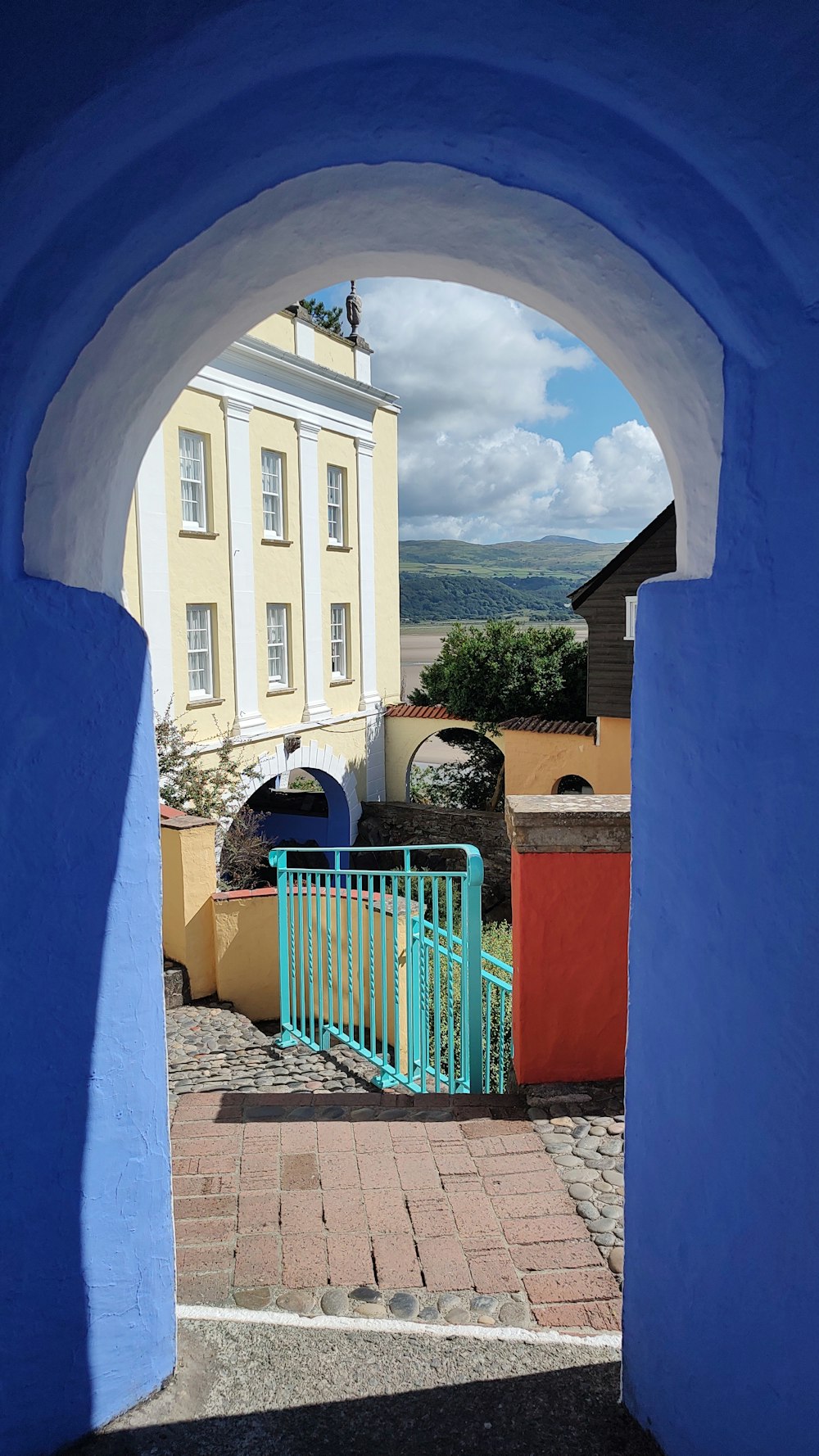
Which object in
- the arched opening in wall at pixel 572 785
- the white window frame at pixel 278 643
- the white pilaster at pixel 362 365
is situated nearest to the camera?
the white window frame at pixel 278 643

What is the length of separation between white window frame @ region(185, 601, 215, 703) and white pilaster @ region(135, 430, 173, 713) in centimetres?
86

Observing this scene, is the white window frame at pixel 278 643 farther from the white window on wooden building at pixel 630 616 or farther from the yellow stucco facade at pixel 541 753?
the white window on wooden building at pixel 630 616

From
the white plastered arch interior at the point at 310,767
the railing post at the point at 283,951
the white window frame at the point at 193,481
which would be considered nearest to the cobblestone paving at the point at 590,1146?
the railing post at the point at 283,951

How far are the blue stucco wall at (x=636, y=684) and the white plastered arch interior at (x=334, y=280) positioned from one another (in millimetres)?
75

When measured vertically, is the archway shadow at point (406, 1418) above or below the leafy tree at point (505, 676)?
below

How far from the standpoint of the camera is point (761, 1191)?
2.08m

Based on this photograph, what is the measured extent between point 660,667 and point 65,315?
160cm

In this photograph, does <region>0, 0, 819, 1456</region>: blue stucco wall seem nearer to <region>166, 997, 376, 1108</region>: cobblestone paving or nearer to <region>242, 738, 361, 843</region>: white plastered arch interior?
<region>166, 997, 376, 1108</region>: cobblestone paving

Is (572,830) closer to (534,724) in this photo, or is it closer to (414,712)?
(534,724)

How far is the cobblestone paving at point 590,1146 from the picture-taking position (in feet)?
11.7

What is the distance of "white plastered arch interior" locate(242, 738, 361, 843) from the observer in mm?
16795

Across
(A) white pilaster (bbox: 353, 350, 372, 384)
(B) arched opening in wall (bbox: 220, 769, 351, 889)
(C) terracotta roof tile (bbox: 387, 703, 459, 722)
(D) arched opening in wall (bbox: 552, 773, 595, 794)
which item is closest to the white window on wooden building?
(D) arched opening in wall (bbox: 552, 773, 595, 794)

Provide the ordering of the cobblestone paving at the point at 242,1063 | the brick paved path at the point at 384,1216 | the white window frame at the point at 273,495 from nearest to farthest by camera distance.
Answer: the brick paved path at the point at 384,1216
the cobblestone paving at the point at 242,1063
the white window frame at the point at 273,495

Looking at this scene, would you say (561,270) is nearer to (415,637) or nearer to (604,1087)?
(604,1087)
